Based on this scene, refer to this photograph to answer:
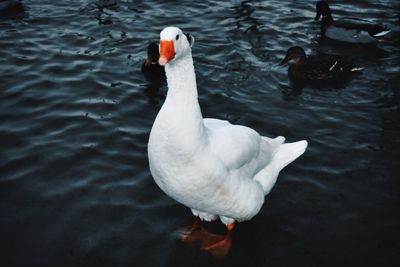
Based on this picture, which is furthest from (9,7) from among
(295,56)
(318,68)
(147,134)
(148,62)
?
(318,68)

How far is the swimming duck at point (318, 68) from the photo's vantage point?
31.1ft

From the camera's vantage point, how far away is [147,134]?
775 centimetres

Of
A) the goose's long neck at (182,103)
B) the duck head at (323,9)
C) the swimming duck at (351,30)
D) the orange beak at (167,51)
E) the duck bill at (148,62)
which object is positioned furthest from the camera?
the duck head at (323,9)

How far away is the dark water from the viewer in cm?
562

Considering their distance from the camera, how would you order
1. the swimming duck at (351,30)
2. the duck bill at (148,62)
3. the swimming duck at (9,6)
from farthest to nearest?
1. the swimming duck at (9,6)
2. the swimming duck at (351,30)
3. the duck bill at (148,62)

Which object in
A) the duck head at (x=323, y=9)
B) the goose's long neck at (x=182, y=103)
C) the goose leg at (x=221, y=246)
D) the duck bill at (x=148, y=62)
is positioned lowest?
the goose leg at (x=221, y=246)

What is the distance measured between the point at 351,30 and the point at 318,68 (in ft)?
8.17

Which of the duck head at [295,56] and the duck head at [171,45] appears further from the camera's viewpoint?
the duck head at [295,56]

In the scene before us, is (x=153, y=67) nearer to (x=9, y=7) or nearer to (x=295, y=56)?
(x=295, y=56)

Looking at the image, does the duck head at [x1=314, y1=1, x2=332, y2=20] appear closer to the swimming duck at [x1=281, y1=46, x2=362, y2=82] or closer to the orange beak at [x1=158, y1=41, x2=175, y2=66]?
the swimming duck at [x1=281, y1=46, x2=362, y2=82]

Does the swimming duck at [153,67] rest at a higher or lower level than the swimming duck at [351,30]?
lower

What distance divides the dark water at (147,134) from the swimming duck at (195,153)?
990 millimetres

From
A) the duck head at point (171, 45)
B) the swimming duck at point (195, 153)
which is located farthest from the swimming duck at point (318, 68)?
the duck head at point (171, 45)

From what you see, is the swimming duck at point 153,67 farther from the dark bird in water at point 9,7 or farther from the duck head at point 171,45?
the duck head at point 171,45
